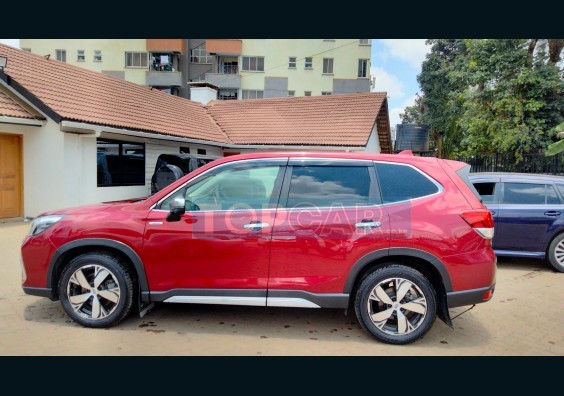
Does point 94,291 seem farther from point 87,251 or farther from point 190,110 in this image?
point 190,110

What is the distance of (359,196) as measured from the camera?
3828mm

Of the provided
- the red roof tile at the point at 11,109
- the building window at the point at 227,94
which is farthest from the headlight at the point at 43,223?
the building window at the point at 227,94

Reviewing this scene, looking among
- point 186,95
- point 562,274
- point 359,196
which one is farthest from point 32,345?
point 186,95

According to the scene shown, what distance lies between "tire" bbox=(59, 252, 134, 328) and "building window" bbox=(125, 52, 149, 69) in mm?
37971

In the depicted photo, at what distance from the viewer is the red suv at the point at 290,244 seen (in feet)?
11.9

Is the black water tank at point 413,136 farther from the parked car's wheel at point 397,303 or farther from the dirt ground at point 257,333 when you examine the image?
the parked car's wheel at point 397,303

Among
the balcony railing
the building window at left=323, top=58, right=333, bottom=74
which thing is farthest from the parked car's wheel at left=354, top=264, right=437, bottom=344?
the balcony railing

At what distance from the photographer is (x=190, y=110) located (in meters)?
18.8

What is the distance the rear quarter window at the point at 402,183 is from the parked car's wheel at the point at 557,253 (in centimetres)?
447

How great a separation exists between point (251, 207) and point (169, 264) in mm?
1011

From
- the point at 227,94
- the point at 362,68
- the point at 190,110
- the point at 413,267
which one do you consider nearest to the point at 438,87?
the point at 362,68

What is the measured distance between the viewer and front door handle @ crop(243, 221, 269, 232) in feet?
12.3

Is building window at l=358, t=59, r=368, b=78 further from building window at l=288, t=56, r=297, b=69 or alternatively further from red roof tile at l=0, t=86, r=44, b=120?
red roof tile at l=0, t=86, r=44, b=120

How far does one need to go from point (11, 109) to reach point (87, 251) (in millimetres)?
8288
